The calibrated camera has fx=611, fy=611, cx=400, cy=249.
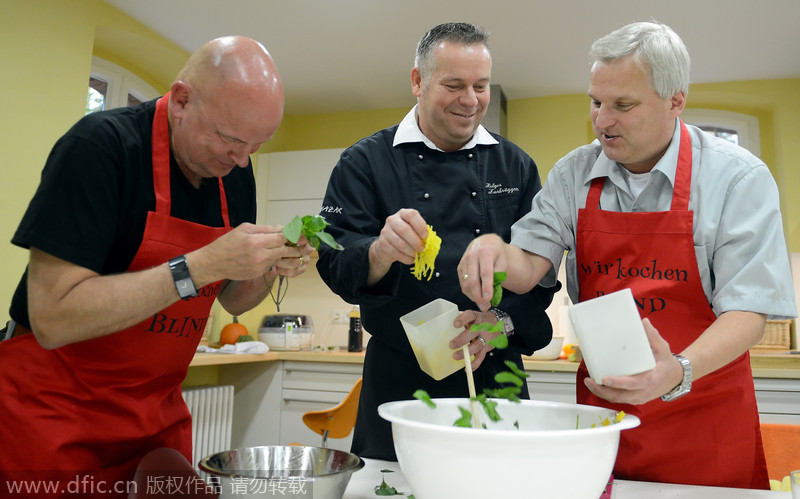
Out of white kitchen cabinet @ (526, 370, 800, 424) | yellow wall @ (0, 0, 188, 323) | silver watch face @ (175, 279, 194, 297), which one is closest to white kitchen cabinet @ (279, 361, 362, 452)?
yellow wall @ (0, 0, 188, 323)

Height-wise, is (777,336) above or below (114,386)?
above

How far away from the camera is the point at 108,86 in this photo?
4012 mm

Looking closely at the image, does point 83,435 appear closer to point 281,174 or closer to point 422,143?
point 422,143

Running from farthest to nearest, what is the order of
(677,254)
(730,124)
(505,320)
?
(730,124) < (505,320) < (677,254)


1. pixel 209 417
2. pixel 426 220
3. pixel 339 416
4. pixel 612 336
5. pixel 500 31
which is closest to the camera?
pixel 612 336

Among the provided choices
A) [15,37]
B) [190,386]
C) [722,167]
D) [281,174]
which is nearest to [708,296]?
[722,167]

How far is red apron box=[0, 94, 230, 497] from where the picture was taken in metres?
1.09

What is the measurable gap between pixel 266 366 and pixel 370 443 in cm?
289

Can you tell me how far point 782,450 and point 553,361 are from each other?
2.03 metres

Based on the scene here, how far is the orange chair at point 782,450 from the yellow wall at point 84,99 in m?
3.06

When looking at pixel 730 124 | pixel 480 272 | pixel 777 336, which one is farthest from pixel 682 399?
pixel 730 124

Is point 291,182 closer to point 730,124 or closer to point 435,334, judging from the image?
point 730,124

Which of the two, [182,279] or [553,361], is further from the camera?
[553,361]

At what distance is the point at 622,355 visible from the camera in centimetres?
92
